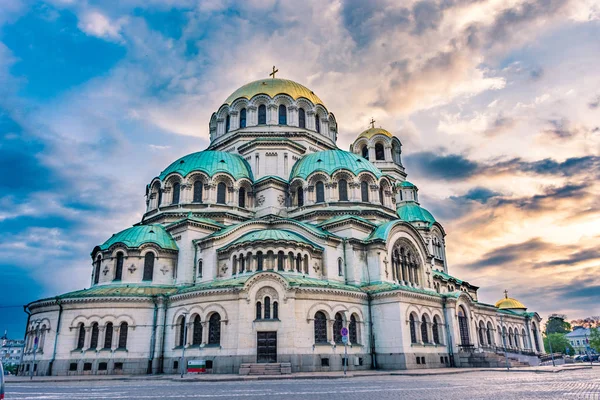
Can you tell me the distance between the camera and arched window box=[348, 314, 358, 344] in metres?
31.4

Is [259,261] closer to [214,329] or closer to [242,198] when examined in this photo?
[214,329]

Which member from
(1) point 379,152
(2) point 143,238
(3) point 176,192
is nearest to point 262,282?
(2) point 143,238

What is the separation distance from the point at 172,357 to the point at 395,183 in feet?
109

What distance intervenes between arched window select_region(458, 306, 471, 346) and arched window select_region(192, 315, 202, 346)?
20006 millimetres

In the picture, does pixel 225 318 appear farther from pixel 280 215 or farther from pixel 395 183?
pixel 395 183

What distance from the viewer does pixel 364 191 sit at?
40.0 meters

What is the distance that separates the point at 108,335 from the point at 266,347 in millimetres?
11923

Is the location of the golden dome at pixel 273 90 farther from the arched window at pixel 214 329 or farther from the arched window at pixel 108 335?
the arched window at pixel 108 335

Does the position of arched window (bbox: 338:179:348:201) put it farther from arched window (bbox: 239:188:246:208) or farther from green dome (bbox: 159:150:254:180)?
arched window (bbox: 239:188:246:208)

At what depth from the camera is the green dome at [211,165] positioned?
130ft

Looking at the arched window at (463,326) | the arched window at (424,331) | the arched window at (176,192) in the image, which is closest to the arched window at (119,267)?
the arched window at (176,192)

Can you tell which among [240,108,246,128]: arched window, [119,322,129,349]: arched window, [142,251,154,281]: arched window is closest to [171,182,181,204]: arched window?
[142,251,154,281]: arched window

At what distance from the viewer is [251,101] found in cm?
4600

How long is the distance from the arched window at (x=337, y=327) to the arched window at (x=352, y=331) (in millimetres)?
795
